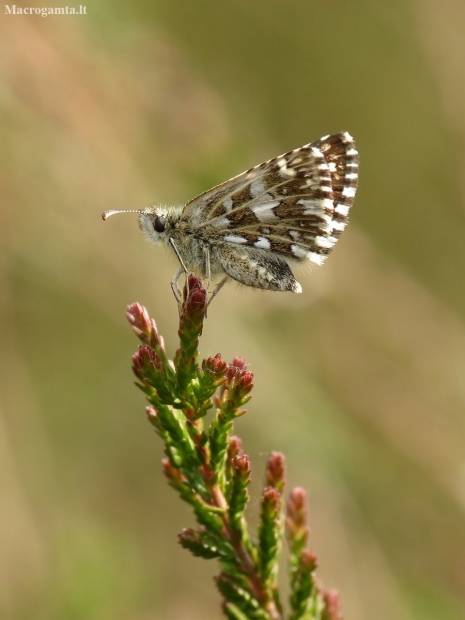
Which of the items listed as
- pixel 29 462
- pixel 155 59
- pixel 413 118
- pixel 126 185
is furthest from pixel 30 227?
pixel 413 118

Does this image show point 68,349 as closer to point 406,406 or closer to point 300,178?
point 406,406

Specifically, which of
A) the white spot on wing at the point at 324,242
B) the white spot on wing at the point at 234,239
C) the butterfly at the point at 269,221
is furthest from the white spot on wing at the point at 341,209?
the white spot on wing at the point at 234,239

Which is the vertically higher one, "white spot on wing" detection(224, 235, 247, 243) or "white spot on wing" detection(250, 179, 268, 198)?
"white spot on wing" detection(250, 179, 268, 198)

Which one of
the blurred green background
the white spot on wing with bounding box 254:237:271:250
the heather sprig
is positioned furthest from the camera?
the blurred green background

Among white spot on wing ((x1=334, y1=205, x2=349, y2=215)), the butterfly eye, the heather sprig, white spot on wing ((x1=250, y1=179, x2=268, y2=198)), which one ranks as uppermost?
the butterfly eye

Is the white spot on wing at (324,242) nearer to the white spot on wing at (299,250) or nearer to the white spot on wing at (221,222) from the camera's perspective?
the white spot on wing at (299,250)

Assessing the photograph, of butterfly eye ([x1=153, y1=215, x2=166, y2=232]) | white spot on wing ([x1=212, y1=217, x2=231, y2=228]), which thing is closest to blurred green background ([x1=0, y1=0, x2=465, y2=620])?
butterfly eye ([x1=153, y1=215, x2=166, y2=232])

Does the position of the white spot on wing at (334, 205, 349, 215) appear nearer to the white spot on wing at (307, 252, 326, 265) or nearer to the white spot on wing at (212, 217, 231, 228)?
the white spot on wing at (307, 252, 326, 265)

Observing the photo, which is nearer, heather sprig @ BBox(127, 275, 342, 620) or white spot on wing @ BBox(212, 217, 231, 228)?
heather sprig @ BBox(127, 275, 342, 620)
